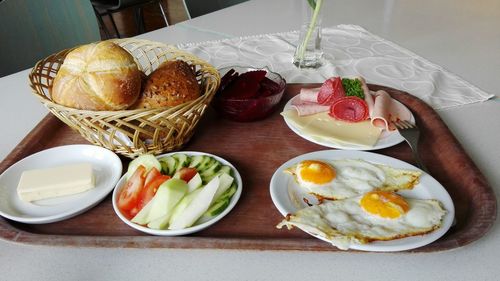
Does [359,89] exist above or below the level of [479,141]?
above

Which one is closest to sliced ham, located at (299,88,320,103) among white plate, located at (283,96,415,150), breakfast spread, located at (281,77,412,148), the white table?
breakfast spread, located at (281,77,412,148)

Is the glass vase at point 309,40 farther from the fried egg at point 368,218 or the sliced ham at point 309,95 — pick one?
the fried egg at point 368,218

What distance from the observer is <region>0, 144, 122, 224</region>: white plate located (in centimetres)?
72

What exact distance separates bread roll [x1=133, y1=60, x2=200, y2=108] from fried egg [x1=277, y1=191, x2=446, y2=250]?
0.36 meters

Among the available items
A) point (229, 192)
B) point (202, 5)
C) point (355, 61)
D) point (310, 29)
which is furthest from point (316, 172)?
point (202, 5)

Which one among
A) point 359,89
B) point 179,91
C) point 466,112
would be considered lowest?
point 466,112

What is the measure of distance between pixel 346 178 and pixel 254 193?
7.2 inches

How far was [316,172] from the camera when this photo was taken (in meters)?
0.76

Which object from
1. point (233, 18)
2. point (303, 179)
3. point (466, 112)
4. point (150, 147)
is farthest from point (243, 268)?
point (233, 18)

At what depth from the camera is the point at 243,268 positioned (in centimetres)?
63

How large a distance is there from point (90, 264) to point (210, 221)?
205 millimetres

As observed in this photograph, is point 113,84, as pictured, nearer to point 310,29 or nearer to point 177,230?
point 177,230

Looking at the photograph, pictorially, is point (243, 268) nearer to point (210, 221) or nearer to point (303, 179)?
point (210, 221)

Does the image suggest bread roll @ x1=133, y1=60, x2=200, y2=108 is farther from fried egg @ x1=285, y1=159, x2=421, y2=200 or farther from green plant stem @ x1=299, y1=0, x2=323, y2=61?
green plant stem @ x1=299, y1=0, x2=323, y2=61
